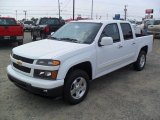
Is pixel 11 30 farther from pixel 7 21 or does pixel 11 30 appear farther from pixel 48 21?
pixel 48 21

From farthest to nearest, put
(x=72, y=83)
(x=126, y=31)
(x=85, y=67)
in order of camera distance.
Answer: (x=126, y=31) < (x=85, y=67) < (x=72, y=83)

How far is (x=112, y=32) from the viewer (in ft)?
19.8

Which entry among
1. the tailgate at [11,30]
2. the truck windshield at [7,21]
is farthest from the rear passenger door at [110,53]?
the truck windshield at [7,21]

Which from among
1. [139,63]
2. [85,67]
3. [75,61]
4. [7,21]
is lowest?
[139,63]

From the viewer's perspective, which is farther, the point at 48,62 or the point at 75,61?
the point at 75,61

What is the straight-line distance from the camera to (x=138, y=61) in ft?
25.0

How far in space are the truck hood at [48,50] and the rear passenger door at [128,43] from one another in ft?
6.12

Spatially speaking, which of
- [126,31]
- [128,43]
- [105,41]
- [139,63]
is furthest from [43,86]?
[139,63]

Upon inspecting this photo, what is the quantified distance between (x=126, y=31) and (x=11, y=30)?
763 centimetres

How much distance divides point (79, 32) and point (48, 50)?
1.21 m

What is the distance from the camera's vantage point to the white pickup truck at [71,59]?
432 cm

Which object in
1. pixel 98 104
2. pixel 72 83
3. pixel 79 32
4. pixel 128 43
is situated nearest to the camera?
pixel 72 83

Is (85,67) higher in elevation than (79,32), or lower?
lower

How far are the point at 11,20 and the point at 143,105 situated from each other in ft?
33.8
